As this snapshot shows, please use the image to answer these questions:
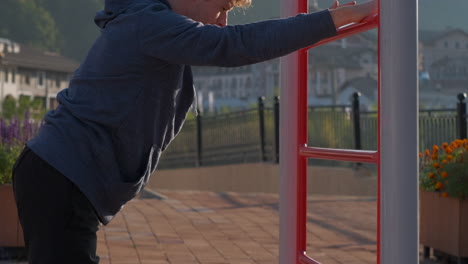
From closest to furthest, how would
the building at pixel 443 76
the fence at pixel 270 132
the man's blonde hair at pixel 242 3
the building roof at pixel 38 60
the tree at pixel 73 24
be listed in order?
1. the man's blonde hair at pixel 242 3
2. the fence at pixel 270 132
3. the building at pixel 443 76
4. the tree at pixel 73 24
5. the building roof at pixel 38 60

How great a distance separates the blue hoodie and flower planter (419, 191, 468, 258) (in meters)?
3.10

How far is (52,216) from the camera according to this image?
2059 mm

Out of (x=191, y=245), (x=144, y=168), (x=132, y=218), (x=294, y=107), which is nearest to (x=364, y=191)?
(x=132, y=218)

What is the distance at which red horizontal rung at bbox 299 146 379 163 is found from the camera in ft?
7.25

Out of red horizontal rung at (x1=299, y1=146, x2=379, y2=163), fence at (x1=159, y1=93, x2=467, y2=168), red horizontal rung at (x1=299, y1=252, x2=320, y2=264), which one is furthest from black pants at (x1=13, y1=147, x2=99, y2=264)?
fence at (x1=159, y1=93, x2=467, y2=168)

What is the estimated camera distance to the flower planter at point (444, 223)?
16.0 ft

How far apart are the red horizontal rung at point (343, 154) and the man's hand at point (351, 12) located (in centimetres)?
37

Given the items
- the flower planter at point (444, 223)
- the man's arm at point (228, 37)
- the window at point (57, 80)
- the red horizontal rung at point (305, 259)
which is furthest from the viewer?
the window at point (57, 80)

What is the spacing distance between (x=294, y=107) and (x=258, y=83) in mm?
54399

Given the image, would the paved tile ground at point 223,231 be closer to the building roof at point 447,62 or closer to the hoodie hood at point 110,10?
the hoodie hood at point 110,10

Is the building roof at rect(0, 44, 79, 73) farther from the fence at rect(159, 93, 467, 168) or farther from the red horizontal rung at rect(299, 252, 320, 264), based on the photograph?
the red horizontal rung at rect(299, 252, 320, 264)

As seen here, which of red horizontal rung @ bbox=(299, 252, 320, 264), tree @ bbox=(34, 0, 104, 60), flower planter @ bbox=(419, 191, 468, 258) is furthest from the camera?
tree @ bbox=(34, 0, 104, 60)

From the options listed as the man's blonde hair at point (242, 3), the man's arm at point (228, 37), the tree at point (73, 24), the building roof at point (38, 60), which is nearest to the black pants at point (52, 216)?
the man's arm at point (228, 37)

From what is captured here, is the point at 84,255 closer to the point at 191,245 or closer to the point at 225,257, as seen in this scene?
the point at 225,257
